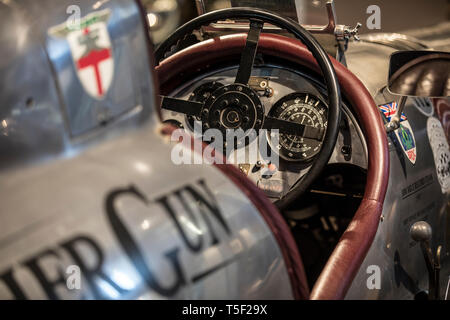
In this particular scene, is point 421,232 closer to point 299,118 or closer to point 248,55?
point 299,118

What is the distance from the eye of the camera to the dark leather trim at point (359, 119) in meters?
1.62

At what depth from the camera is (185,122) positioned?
2246 millimetres

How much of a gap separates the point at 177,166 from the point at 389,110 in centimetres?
118

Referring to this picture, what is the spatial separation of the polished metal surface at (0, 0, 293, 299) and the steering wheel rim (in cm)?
51

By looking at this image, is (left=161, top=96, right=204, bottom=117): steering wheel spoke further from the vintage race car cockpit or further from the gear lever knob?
the gear lever knob

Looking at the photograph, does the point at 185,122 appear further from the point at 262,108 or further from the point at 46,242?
the point at 46,242

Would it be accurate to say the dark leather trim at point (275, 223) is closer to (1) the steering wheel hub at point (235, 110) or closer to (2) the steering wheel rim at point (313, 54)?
(2) the steering wheel rim at point (313, 54)

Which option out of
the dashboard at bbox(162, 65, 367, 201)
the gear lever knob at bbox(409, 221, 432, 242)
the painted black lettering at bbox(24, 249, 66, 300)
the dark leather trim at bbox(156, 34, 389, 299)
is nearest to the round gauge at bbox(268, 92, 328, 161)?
the dashboard at bbox(162, 65, 367, 201)

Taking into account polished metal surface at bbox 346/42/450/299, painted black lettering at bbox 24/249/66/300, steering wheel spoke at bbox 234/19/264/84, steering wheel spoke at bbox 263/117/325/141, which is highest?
steering wheel spoke at bbox 234/19/264/84

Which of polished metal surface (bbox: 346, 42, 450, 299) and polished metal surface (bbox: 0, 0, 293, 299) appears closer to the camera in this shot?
polished metal surface (bbox: 0, 0, 293, 299)

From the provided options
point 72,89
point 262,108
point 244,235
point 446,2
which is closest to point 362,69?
point 262,108

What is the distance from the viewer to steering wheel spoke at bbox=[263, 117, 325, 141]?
1983mm

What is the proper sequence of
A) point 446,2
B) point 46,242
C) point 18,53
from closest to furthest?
point 46,242
point 18,53
point 446,2
